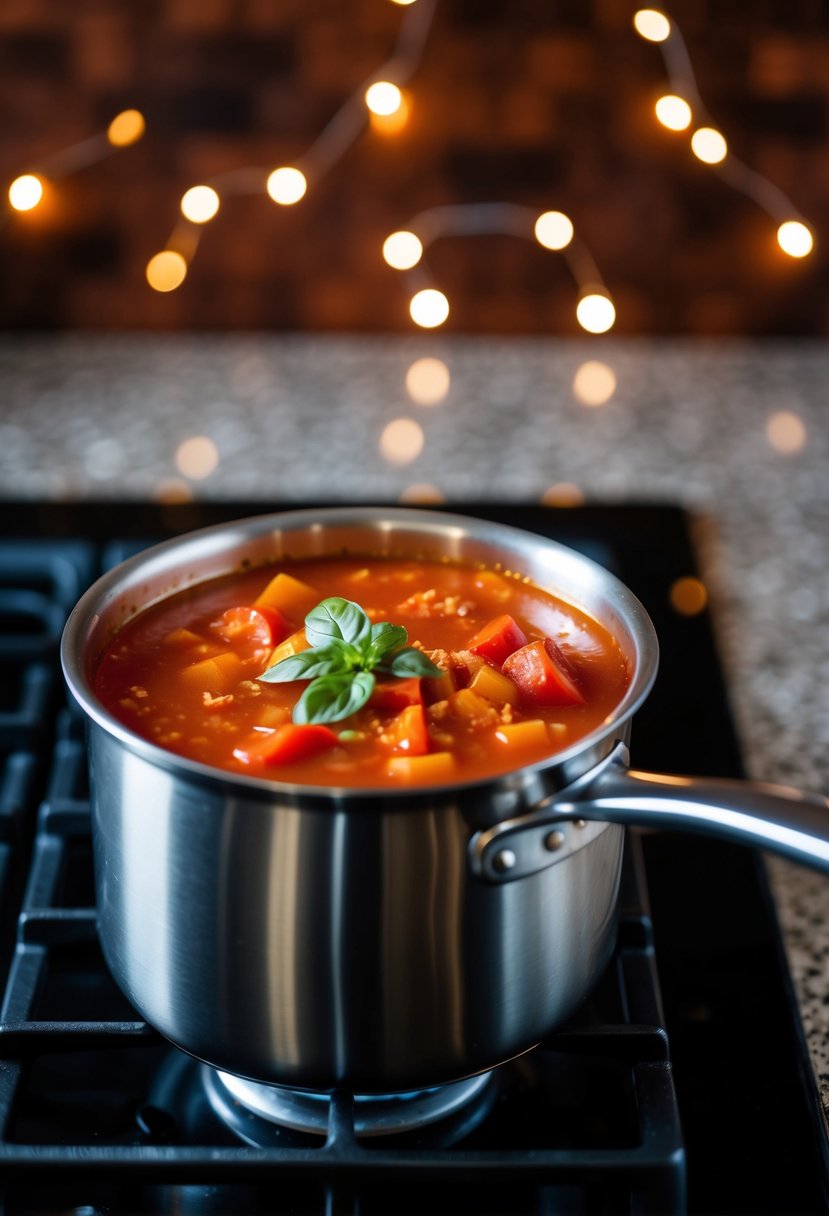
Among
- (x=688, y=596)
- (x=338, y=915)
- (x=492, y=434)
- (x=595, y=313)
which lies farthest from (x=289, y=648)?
(x=595, y=313)

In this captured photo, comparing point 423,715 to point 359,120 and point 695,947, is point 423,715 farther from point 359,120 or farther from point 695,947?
point 359,120

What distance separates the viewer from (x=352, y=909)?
2.57ft

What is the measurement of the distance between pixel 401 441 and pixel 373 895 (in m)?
1.19

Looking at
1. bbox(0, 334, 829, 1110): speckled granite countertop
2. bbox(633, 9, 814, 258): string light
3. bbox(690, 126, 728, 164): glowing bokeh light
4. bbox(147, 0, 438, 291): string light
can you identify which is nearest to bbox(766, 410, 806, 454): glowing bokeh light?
bbox(0, 334, 829, 1110): speckled granite countertop

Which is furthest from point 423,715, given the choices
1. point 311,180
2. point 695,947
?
point 311,180

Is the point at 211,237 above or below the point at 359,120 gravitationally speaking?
below

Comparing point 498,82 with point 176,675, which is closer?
point 176,675

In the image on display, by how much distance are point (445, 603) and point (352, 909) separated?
1.36 ft

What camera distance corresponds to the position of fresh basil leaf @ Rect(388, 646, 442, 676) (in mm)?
945

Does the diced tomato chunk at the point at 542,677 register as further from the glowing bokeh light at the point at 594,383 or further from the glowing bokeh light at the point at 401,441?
A: the glowing bokeh light at the point at 594,383

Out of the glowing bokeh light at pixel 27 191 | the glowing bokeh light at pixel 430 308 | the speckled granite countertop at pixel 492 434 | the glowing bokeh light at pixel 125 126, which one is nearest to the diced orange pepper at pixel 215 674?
the speckled granite countertop at pixel 492 434

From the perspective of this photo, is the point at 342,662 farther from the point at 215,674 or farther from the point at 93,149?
the point at 93,149

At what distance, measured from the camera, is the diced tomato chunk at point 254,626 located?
1.08 m

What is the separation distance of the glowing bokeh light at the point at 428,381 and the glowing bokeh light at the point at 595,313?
229mm
